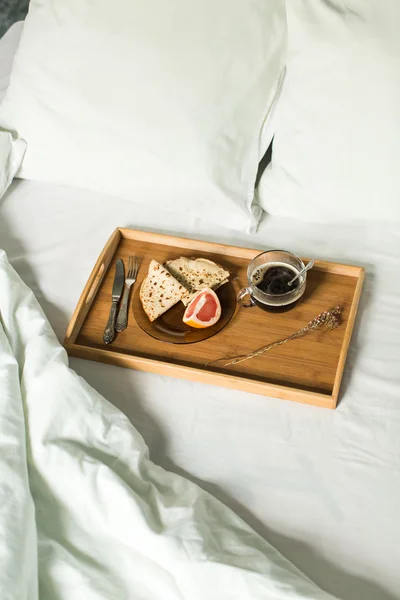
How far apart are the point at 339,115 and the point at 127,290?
1.77 ft

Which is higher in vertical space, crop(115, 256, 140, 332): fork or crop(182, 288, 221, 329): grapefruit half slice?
crop(182, 288, 221, 329): grapefruit half slice

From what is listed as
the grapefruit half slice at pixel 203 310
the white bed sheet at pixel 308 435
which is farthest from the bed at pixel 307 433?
the grapefruit half slice at pixel 203 310

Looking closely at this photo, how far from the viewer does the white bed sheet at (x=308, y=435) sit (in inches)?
33.0

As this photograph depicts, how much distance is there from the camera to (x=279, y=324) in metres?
1.09

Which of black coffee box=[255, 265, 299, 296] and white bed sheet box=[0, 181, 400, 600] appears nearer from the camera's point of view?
white bed sheet box=[0, 181, 400, 600]

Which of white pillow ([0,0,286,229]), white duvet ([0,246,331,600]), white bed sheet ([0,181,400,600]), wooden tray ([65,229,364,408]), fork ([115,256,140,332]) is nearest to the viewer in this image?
white duvet ([0,246,331,600])

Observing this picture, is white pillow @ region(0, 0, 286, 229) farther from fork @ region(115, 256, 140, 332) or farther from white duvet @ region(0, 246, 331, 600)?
white duvet @ region(0, 246, 331, 600)

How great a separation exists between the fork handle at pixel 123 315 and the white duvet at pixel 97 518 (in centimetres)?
16

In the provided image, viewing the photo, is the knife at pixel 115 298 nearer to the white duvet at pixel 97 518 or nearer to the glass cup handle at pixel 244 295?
the white duvet at pixel 97 518

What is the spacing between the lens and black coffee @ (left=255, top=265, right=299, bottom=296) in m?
1.10

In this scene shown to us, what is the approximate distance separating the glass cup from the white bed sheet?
0.40ft

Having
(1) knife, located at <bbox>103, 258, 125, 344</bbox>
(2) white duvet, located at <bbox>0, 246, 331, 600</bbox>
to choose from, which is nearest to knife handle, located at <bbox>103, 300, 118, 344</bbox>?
(1) knife, located at <bbox>103, 258, 125, 344</bbox>

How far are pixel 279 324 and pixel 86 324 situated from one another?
370 mm

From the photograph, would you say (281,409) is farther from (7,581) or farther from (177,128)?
(177,128)
